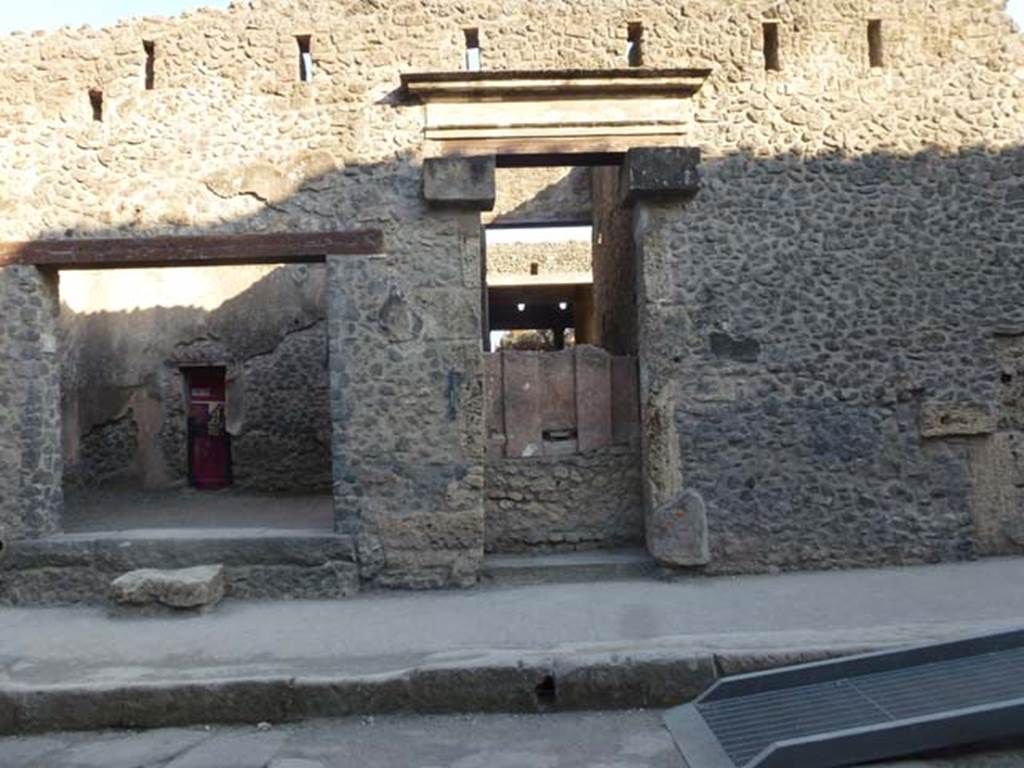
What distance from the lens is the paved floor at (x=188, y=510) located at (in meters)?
7.98

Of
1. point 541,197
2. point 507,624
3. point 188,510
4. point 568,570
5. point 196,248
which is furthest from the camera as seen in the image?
point 541,197

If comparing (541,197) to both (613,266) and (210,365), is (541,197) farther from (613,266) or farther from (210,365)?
(210,365)

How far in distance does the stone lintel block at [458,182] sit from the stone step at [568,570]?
2.95 metres

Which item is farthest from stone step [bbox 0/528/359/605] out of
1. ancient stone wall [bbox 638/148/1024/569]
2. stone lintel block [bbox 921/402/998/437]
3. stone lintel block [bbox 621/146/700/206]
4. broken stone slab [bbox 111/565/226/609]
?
stone lintel block [bbox 921/402/998/437]

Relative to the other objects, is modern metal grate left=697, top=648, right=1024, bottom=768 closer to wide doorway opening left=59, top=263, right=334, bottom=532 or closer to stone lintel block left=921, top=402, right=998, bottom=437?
stone lintel block left=921, top=402, right=998, bottom=437

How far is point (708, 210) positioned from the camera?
6.77 metres

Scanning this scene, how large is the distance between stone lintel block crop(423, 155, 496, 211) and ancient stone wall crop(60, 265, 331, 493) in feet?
16.9

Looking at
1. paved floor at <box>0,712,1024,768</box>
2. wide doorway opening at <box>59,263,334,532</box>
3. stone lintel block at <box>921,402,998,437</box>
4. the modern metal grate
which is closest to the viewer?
the modern metal grate

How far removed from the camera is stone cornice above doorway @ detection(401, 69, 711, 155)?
6.68m

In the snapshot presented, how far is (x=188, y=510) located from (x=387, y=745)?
626cm

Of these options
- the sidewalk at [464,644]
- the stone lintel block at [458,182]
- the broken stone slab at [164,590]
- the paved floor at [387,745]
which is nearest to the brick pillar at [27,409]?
the sidewalk at [464,644]

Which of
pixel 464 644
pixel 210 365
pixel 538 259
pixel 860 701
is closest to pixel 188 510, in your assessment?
pixel 210 365

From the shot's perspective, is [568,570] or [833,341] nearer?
[568,570]

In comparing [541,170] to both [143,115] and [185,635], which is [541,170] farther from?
[185,635]
